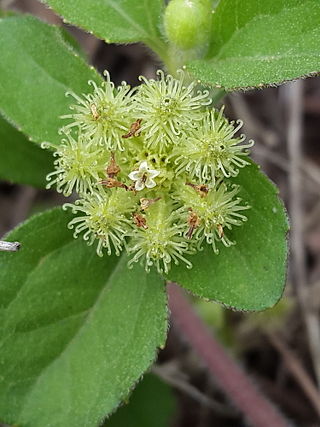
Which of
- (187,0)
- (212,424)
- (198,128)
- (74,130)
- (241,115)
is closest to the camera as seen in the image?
(198,128)

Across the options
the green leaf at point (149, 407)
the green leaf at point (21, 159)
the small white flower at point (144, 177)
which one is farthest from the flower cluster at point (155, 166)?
the green leaf at point (149, 407)

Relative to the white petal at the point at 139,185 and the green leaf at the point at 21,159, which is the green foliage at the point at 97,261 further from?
the green leaf at the point at 21,159

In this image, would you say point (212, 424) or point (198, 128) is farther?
point (212, 424)

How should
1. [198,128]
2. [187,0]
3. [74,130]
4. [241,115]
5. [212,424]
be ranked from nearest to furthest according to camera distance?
[198,128] → [187,0] → [74,130] → [212,424] → [241,115]

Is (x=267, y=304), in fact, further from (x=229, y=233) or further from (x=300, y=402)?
(x=300, y=402)

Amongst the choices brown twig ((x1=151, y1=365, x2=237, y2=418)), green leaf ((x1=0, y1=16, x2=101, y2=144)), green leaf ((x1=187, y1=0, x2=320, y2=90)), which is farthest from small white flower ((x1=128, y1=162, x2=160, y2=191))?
brown twig ((x1=151, y1=365, x2=237, y2=418))

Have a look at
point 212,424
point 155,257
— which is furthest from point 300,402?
point 155,257

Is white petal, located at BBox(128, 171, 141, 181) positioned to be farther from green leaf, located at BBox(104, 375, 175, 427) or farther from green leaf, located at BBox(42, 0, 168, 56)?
green leaf, located at BBox(104, 375, 175, 427)
